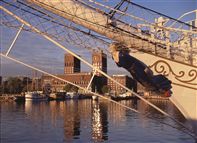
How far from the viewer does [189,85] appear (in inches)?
339

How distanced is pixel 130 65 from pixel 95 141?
10894 millimetres

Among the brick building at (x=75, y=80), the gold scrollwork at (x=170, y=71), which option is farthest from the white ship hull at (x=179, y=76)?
the brick building at (x=75, y=80)

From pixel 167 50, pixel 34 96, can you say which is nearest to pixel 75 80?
pixel 34 96

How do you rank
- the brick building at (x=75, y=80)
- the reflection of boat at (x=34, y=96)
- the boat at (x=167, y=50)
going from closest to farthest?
the boat at (x=167, y=50) → the reflection of boat at (x=34, y=96) → the brick building at (x=75, y=80)

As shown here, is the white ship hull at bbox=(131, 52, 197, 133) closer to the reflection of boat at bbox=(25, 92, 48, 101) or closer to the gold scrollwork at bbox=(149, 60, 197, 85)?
the gold scrollwork at bbox=(149, 60, 197, 85)

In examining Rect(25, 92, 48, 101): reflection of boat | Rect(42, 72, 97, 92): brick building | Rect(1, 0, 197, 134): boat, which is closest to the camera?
Rect(1, 0, 197, 134): boat

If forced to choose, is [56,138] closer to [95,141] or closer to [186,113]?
[95,141]

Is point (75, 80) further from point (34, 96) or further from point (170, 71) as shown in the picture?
point (170, 71)

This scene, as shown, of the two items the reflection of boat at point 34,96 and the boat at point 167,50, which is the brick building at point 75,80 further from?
the boat at point 167,50

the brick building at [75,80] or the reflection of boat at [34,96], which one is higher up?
the brick building at [75,80]

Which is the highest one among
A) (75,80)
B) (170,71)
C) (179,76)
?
(75,80)

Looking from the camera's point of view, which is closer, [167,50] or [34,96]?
[167,50]

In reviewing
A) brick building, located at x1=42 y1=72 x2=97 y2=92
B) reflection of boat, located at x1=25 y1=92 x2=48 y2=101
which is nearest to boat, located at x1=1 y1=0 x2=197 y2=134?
reflection of boat, located at x1=25 y1=92 x2=48 y2=101

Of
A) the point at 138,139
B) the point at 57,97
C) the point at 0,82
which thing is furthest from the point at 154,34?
the point at 0,82
